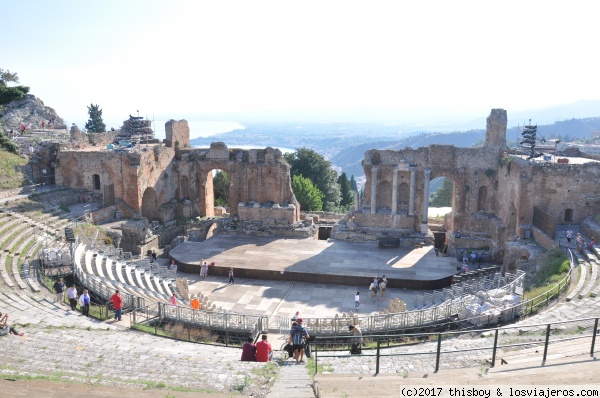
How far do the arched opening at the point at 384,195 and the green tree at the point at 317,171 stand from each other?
18.3 m

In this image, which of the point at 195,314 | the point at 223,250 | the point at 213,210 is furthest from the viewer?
the point at 213,210

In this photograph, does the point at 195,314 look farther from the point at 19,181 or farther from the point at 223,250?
the point at 19,181

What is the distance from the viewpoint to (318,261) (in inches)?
1071

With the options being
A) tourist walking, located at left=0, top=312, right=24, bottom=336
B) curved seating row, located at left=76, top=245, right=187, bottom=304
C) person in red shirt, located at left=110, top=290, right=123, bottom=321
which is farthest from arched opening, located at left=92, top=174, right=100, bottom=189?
tourist walking, located at left=0, top=312, right=24, bottom=336

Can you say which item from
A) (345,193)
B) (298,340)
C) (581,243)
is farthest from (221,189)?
(298,340)

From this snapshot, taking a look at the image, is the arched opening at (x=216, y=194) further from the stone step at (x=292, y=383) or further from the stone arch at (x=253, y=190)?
the stone step at (x=292, y=383)

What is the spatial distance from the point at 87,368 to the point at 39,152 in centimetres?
2646

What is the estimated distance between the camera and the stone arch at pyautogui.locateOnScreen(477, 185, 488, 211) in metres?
31.1

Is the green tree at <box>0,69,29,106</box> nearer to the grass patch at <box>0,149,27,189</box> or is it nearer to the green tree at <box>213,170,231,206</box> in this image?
the grass patch at <box>0,149,27,189</box>

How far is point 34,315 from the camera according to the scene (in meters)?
16.2

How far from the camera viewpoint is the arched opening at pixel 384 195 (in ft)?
107

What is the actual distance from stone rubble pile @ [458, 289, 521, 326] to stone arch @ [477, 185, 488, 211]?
43.4ft

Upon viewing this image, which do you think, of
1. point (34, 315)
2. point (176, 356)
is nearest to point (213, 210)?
point (34, 315)

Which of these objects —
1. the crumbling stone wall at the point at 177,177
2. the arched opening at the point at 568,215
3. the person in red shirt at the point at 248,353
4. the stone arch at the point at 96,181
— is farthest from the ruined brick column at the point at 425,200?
the stone arch at the point at 96,181
